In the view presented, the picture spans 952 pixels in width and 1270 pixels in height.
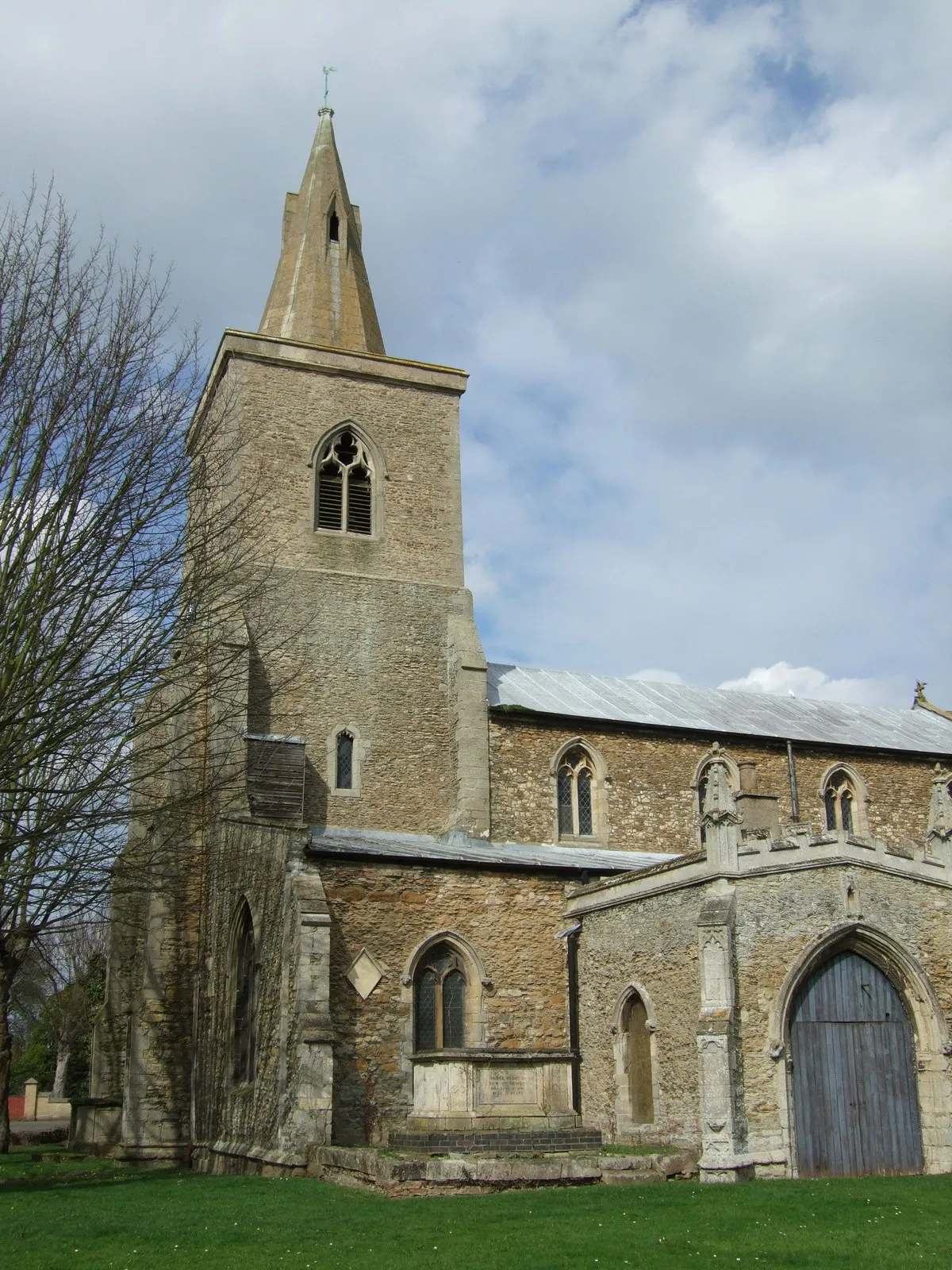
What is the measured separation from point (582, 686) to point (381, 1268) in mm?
19170

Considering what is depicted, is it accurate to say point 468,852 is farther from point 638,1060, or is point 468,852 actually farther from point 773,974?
point 773,974

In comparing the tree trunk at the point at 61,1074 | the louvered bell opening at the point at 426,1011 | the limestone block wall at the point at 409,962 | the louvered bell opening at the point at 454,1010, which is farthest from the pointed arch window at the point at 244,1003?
the tree trunk at the point at 61,1074

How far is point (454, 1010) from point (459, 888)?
1.97 meters

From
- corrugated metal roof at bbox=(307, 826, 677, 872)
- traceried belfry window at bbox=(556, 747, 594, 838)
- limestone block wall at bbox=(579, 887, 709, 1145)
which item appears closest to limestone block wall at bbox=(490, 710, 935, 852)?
traceried belfry window at bbox=(556, 747, 594, 838)

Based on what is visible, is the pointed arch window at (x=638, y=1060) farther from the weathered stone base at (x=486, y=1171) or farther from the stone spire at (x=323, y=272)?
the stone spire at (x=323, y=272)

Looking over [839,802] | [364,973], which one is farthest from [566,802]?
[364,973]

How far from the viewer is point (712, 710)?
2983 cm

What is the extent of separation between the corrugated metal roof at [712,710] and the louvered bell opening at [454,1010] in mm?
6482

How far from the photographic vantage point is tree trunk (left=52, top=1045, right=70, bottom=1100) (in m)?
51.2

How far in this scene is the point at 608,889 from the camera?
2111cm

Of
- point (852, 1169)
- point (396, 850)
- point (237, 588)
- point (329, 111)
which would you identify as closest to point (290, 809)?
point (396, 850)

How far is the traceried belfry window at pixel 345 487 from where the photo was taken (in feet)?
90.3

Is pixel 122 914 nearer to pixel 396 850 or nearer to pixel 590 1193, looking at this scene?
pixel 396 850

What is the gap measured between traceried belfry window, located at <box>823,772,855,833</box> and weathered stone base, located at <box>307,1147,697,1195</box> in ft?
41.2
